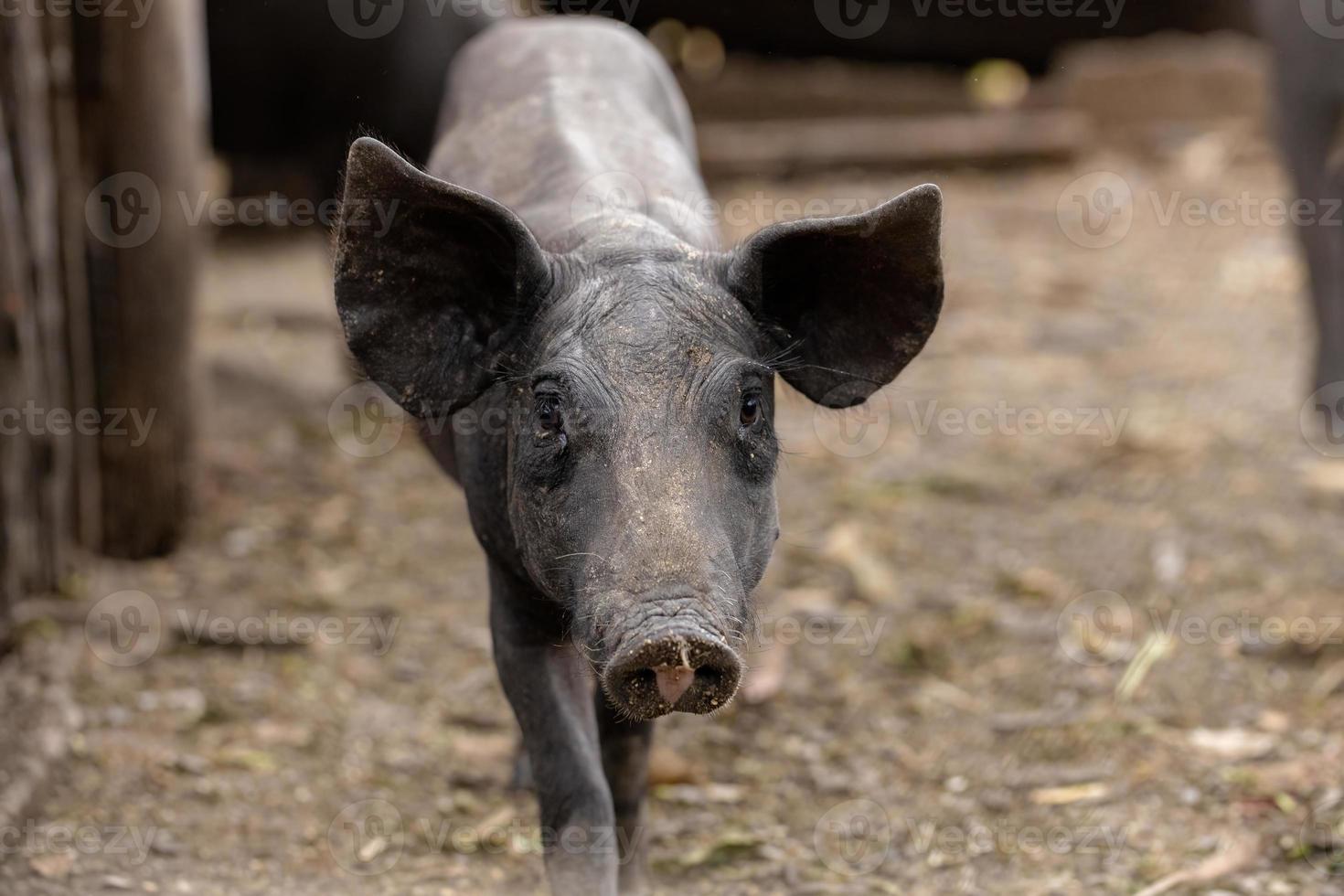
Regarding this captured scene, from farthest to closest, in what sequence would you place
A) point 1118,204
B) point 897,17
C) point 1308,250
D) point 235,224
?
point 897,17, point 1118,204, point 235,224, point 1308,250

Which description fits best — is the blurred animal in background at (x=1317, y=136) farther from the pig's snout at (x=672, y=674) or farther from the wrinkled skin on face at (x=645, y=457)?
the pig's snout at (x=672, y=674)

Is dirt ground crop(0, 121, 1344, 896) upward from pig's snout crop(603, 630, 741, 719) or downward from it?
downward

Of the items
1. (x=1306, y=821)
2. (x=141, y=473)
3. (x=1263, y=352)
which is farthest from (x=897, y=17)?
(x=1306, y=821)

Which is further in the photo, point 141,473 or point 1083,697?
point 141,473

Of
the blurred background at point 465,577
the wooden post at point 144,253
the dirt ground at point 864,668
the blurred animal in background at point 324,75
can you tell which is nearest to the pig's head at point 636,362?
the blurred background at point 465,577

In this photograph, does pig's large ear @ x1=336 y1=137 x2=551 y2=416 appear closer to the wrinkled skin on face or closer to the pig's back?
the wrinkled skin on face

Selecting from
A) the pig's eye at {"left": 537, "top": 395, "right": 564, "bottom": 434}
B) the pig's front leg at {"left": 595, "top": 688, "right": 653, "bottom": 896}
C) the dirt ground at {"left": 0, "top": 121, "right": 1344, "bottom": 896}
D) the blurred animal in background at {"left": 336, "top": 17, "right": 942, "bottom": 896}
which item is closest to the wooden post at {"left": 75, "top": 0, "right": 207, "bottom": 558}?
the dirt ground at {"left": 0, "top": 121, "right": 1344, "bottom": 896}

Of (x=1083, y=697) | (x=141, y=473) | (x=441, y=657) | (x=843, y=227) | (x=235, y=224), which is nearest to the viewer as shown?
(x=843, y=227)

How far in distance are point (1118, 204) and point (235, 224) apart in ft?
21.6

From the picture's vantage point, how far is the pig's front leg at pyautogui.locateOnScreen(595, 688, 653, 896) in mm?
4699

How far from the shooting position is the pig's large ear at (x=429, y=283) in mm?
3971

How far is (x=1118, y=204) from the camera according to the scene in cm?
1308

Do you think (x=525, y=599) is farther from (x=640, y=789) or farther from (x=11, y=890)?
(x=11, y=890)

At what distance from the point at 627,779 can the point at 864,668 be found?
1.88m
